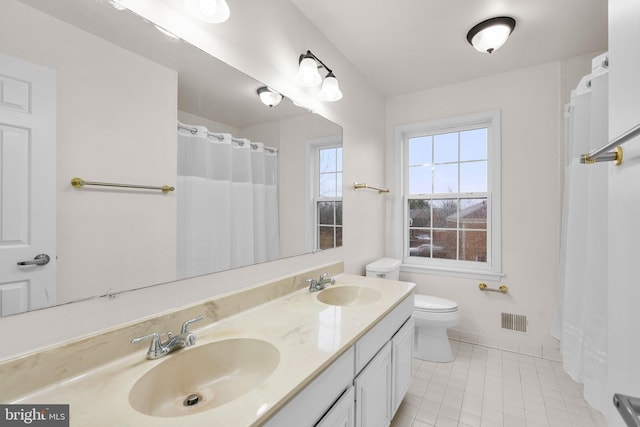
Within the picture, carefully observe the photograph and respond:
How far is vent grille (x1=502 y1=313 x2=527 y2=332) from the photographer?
2.41m

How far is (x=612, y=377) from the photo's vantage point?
70 centimetres

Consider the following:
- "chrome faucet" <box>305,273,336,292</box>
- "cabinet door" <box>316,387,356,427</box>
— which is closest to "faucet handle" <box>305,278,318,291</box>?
"chrome faucet" <box>305,273,336,292</box>

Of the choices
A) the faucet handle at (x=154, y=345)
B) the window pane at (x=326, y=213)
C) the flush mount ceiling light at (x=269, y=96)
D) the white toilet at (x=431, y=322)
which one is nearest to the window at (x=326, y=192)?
the window pane at (x=326, y=213)

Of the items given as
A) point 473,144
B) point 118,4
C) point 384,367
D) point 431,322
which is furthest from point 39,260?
point 473,144

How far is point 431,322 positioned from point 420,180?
1396mm

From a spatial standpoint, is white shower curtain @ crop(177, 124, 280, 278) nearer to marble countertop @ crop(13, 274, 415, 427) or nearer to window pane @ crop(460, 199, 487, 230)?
marble countertop @ crop(13, 274, 415, 427)

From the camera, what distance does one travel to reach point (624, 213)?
648 mm

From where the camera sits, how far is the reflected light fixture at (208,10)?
1.03m

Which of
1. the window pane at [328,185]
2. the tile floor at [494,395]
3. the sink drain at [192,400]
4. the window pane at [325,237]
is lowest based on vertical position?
the tile floor at [494,395]

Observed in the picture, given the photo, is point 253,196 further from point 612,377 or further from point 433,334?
point 433,334

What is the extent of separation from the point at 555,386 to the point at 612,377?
5.81 ft

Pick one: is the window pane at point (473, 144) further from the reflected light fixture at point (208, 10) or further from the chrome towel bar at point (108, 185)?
the chrome towel bar at point (108, 185)

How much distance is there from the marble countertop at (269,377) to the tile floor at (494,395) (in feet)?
2.89

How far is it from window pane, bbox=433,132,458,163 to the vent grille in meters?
1.49
